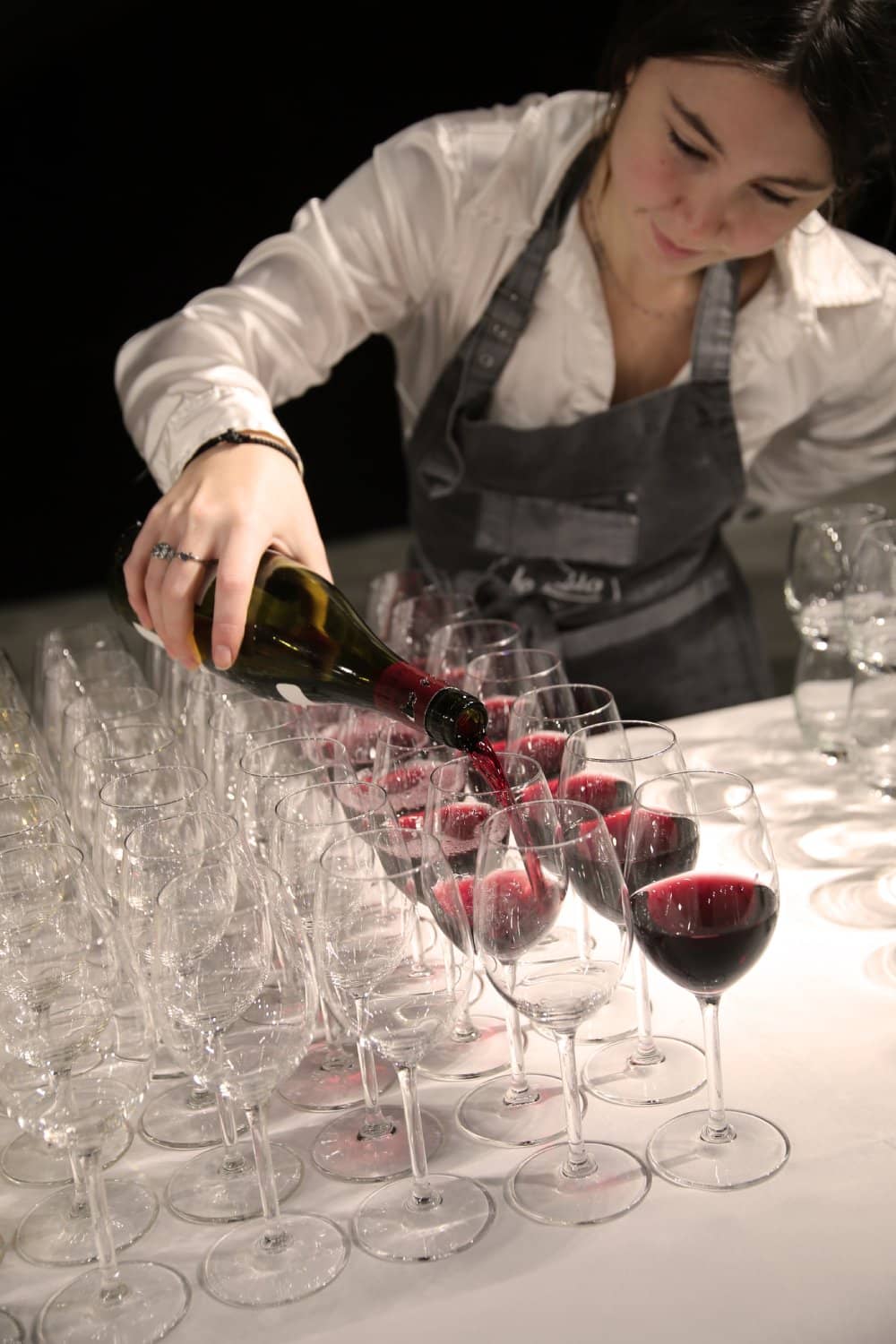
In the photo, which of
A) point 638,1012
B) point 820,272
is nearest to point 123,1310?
point 638,1012

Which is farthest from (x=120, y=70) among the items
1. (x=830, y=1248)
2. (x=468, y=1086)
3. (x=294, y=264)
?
(x=830, y=1248)

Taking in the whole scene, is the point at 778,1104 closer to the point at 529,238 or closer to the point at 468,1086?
the point at 468,1086

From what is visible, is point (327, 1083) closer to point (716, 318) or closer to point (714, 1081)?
point (714, 1081)

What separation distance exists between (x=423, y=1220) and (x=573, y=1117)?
0.45 feet

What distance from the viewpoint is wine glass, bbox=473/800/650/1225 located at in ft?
3.43

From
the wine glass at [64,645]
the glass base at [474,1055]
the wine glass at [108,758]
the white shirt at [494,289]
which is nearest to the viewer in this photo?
the glass base at [474,1055]

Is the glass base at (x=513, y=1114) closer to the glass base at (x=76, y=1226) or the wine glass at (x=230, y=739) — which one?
the glass base at (x=76, y=1226)

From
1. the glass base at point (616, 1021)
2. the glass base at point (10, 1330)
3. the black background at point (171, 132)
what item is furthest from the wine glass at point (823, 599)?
the black background at point (171, 132)

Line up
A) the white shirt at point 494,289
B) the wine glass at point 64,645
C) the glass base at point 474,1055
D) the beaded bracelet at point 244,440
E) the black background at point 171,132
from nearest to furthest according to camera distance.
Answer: the glass base at point 474,1055 < the beaded bracelet at point 244,440 < the wine glass at point 64,645 < the white shirt at point 494,289 < the black background at point 171,132

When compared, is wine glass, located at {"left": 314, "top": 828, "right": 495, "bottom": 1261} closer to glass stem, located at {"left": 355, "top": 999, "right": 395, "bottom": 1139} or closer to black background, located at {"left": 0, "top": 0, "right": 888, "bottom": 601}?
glass stem, located at {"left": 355, "top": 999, "right": 395, "bottom": 1139}

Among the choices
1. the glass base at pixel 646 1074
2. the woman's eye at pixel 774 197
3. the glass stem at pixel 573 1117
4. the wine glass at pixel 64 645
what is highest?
the woman's eye at pixel 774 197

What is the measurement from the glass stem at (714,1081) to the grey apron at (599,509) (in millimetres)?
1191

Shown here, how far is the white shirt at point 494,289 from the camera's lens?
2.00 metres

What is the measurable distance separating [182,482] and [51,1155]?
72cm
